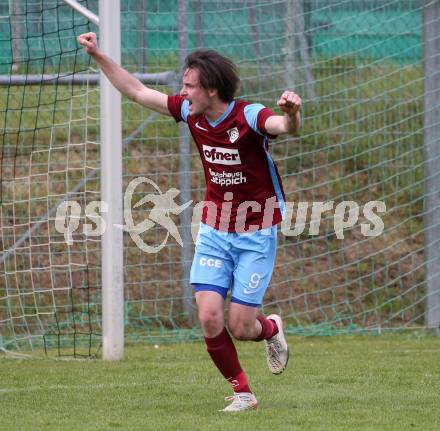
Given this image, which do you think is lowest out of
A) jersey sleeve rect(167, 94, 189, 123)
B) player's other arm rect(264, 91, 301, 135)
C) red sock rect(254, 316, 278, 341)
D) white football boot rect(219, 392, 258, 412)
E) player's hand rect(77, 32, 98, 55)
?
white football boot rect(219, 392, 258, 412)

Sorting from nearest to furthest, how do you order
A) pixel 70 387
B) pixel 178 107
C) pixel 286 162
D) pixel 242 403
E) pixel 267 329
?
pixel 242 403 < pixel 178 107 < pixel 267 329 < pixel 70 387 < pixel 286 162

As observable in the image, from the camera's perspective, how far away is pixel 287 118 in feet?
16.4

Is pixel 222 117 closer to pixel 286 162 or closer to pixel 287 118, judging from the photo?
pixel 287 118

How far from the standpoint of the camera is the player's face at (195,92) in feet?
17.8

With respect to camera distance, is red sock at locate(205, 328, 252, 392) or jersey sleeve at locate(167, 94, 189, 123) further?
jersey sleeve at locate(167, 94, 189, 123)

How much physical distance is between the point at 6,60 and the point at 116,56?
2.73 meters

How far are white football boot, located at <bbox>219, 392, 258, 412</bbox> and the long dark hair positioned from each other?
4.95ft

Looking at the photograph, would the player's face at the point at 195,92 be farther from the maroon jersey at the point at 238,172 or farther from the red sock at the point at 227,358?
the red sock at the point at 227,358

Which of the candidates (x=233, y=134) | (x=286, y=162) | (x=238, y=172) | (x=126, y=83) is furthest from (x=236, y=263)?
(x=286, y=162)

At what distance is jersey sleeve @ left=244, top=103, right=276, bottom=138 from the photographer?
5309 mm

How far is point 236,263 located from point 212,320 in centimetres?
34

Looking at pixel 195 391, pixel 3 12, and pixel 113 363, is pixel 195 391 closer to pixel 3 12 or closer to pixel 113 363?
pixel 113 363

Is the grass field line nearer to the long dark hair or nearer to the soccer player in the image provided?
the soccer player

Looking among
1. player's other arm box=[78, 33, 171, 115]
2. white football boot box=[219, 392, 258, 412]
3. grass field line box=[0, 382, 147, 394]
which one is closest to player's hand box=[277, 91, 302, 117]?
player's other arm box=[78, 33, 171, 115]
